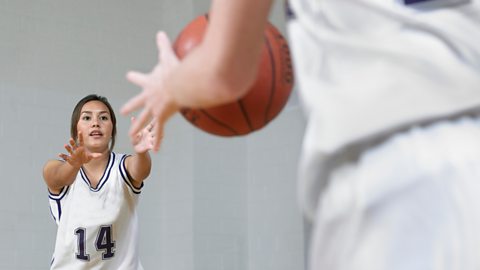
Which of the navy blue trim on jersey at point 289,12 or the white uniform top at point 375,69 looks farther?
the navy blue trim on jersey at point 289,12

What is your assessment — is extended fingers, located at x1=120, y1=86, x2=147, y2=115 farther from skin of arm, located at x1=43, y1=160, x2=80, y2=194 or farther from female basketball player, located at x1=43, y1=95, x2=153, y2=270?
skin of arm, located at x1=43, y1=160, x2=80, y2=194

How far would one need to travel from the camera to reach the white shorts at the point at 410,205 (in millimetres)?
860

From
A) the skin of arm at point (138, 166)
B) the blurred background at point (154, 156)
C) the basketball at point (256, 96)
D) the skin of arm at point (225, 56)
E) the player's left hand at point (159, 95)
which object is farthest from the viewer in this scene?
the blurred background at point (154, 156)

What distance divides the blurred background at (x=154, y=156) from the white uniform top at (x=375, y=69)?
4.25m

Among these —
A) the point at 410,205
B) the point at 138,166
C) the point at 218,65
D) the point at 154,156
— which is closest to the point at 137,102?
the point at 218,65

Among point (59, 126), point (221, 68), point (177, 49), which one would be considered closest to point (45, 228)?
point (59, 126)

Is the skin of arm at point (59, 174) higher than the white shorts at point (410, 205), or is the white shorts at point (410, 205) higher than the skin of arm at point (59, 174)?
the skin of arm at point (59, 174)

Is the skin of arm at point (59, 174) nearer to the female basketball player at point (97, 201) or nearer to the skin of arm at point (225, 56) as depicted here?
the female basketball player at point (97, 201)

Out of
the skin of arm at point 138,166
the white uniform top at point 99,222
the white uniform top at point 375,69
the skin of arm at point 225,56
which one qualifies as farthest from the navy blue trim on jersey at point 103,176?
the white uniform top at point 375,69

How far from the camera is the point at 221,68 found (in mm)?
1007

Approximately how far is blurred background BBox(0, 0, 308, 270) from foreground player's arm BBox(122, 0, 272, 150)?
411 cm

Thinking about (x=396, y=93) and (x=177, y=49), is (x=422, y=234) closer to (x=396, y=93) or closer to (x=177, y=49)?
(x=396, y=93)

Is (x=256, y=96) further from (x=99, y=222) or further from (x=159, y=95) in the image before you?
(x=99, y=222)

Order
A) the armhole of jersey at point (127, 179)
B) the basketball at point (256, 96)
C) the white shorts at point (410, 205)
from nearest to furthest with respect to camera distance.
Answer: the white shorts at point (410, 205) < the basketball at point (256, 96) < the armhole of jersey at point (127, 179)
